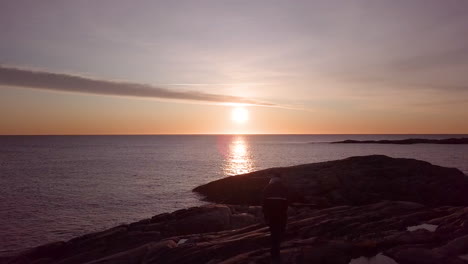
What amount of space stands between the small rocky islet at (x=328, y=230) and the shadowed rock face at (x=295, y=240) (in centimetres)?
4

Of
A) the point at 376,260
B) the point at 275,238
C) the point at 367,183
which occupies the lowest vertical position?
the point at 367,183

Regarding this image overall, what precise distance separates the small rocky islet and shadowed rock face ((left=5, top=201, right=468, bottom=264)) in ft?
0.13

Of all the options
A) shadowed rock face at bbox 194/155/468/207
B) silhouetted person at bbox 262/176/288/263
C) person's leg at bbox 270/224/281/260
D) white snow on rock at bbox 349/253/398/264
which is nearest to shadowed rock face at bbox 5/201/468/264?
white snow on rock at bbox 349/253/398/264

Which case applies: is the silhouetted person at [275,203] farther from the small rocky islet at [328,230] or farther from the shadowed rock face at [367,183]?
the shadowed rock face at [367,183]

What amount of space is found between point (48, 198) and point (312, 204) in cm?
3960

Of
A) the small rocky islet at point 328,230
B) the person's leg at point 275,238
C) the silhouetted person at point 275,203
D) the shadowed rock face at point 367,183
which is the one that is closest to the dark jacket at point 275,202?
the silhouetted person at point 275,203

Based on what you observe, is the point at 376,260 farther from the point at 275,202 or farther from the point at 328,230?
the point at 328,230

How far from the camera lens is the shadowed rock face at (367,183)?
129 feet

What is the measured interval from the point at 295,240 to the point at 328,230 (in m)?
2.65

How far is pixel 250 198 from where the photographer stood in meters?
46.6

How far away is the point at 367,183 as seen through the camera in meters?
42.1

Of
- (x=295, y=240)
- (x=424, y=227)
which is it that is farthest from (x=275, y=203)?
(x=424, y=227)

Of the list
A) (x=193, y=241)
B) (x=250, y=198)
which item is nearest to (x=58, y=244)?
(x=193, y=241)

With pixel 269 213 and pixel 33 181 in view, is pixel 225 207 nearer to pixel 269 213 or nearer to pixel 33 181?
pixel 269 213
